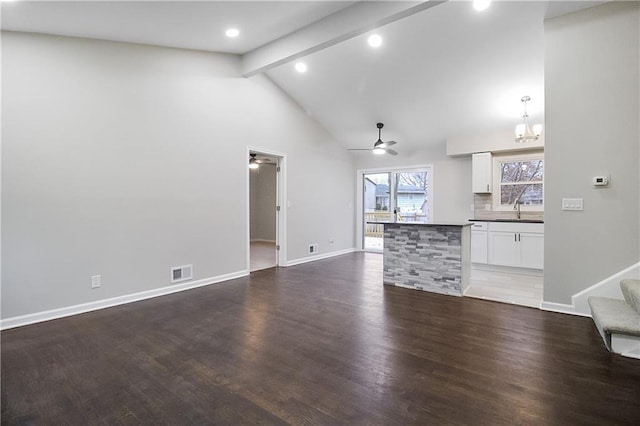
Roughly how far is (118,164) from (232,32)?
215 centimetres

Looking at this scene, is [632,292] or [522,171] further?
[522,171]

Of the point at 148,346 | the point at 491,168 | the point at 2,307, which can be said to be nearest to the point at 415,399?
the point at 148,346

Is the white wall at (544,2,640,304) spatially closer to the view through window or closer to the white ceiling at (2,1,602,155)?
the white ceiling at (2,1,602,155)

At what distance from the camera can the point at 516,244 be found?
5512mm

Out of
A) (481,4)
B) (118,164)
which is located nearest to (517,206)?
(481,4)

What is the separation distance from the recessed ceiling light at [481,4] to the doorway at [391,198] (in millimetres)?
3968

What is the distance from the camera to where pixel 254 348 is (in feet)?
8.53

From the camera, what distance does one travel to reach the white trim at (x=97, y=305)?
312cm

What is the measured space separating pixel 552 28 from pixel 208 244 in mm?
5069

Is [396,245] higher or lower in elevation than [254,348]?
higher

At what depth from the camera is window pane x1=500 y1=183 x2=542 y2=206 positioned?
5.93 meters

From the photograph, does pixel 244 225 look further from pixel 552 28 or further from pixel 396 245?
pixel 552 28

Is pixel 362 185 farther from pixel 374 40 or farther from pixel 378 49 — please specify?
pixel 374 40

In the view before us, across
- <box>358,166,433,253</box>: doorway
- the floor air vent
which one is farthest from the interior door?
the floor air vent
